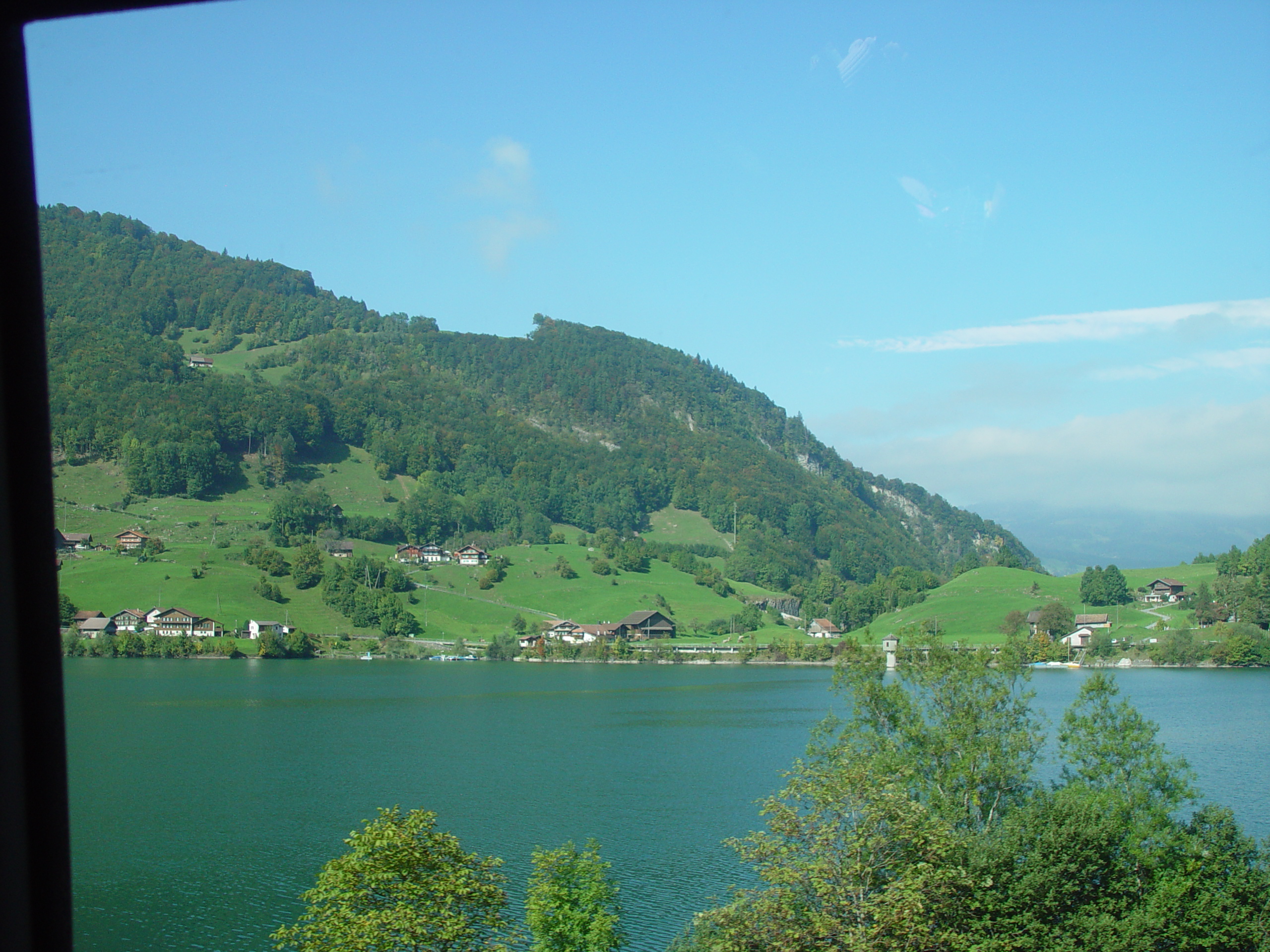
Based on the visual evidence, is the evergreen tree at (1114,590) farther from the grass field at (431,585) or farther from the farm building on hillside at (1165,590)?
the farm building on hillside at (1165,590)

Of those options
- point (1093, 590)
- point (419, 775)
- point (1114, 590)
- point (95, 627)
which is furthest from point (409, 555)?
point (419, 775)

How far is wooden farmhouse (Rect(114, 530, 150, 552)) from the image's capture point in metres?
84.8

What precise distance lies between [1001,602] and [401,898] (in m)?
98.4

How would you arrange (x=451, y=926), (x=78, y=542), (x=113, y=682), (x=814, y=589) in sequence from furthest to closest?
1. (x=814, y=589)
2. (x=78, y=542)
3. (x=113, y=682)
4. (x=451, y=926)

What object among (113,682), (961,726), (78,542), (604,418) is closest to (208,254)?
(604,418)

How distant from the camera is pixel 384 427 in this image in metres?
154

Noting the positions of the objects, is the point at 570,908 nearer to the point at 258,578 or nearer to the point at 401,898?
the point at 401,898

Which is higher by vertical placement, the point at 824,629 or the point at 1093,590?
the point at 1093,590

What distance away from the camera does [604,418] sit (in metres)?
197

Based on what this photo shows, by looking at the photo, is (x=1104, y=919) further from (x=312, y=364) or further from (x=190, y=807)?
(x=312, y=364)

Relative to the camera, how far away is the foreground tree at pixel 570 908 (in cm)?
1445

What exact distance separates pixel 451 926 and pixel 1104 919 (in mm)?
8670

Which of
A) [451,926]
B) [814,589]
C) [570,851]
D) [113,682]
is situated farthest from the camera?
[814,589]

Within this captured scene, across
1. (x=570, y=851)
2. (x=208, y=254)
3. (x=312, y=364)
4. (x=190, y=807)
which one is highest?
(x=208, y=254)
